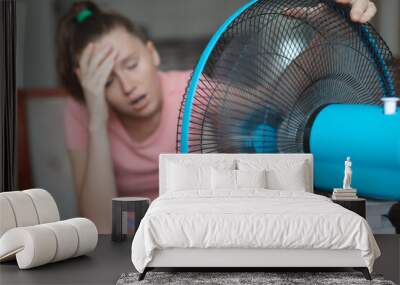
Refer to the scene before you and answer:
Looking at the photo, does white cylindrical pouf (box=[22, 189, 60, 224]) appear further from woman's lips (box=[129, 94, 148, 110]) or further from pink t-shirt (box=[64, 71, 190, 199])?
woman's lips (box=[129, 94, 148, 110])

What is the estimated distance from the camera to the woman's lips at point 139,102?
609 cm

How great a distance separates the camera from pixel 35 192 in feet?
15.8

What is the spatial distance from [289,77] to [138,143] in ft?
4.85

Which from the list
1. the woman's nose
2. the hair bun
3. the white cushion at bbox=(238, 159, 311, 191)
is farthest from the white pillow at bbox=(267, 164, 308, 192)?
the hair bun

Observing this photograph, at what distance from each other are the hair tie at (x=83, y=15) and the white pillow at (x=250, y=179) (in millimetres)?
1964

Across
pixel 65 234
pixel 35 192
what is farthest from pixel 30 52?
pixel 65 234

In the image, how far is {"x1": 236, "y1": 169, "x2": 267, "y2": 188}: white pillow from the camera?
5.01m

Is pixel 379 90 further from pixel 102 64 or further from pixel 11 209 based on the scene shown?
pixel 11 209

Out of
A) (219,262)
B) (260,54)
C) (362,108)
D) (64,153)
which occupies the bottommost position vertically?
(219,262)

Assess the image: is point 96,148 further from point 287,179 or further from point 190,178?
point 287,179

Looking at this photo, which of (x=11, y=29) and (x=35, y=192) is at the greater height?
(x=11, y=29)

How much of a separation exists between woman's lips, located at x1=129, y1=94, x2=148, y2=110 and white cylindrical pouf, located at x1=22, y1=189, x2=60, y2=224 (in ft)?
4.79

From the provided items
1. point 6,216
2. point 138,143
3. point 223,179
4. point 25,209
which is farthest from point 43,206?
point 138,143

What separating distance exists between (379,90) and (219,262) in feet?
6.90
